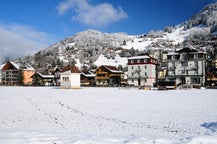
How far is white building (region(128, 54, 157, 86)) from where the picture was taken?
249 ft

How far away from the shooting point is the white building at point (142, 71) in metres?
76.0

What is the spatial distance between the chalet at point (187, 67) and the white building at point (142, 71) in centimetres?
673

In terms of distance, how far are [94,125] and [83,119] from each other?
193cm

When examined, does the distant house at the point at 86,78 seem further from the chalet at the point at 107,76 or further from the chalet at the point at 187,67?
the chalet at the point at 187,67

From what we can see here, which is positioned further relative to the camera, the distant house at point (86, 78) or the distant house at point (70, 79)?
the distant house at point (86, 78)

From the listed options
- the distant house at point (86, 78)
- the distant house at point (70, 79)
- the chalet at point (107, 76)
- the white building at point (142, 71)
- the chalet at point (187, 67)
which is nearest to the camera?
the distant house at point (70, 79)

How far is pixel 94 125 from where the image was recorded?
1288 cm

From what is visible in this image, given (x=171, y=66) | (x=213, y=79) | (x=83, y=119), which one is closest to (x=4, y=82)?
(x=171, y=66)

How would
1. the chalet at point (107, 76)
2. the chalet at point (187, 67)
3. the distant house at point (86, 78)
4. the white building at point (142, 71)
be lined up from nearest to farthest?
the chalet at point (187, 67) < the white building at point (142, 71) < the chalet at point (107, 76) < the distant house at point (86, 78)

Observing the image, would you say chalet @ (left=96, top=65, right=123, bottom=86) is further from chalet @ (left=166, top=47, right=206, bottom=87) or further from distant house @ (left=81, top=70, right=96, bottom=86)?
chalet @ (left=166, top=47, right=206, bottom=87)

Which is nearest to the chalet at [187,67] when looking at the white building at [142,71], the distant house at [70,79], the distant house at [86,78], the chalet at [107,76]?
the white building at [142,71]

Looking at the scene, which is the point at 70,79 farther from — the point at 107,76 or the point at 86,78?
the point at 86,78

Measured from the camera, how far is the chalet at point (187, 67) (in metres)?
65.7

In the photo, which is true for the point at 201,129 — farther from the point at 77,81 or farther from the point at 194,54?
the point at 194,54
